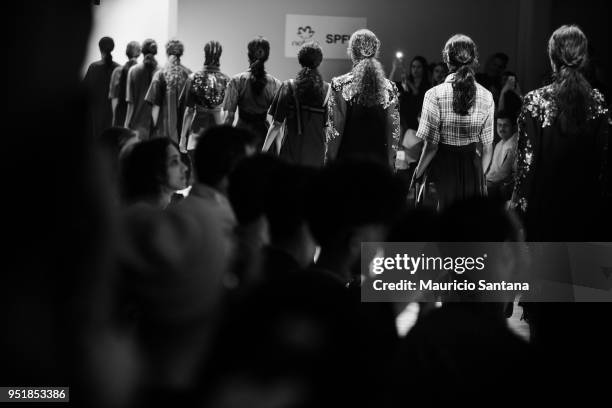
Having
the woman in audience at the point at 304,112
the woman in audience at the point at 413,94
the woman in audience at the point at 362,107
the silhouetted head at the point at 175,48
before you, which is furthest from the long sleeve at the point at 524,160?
the silhouetted head at the point at 175,48

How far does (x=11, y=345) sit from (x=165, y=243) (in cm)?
75

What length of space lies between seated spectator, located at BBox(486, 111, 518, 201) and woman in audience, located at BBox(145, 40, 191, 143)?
267 centimetres

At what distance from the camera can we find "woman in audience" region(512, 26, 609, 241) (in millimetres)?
4047

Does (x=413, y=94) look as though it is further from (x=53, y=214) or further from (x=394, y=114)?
(x=53, y=214)

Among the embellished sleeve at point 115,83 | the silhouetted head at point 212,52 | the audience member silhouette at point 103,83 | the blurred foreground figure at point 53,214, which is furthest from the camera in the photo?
the audience member silhouette at point 103,83

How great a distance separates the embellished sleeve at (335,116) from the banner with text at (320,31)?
5.39 metres

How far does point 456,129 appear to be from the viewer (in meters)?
4.79

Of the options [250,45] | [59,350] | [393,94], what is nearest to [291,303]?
[59,350]

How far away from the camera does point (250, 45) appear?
6617 millimetres

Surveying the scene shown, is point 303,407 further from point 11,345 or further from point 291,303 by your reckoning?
point 11,345

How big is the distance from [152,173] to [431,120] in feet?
8.21

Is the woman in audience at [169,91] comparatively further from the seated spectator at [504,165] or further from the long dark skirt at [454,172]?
the long dark skirt at [454,172]

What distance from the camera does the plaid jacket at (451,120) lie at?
4785 mm

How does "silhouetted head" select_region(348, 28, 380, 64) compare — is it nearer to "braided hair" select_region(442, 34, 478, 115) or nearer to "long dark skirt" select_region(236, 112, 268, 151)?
"braided hair" select_region(442, 34, 478, 115)
